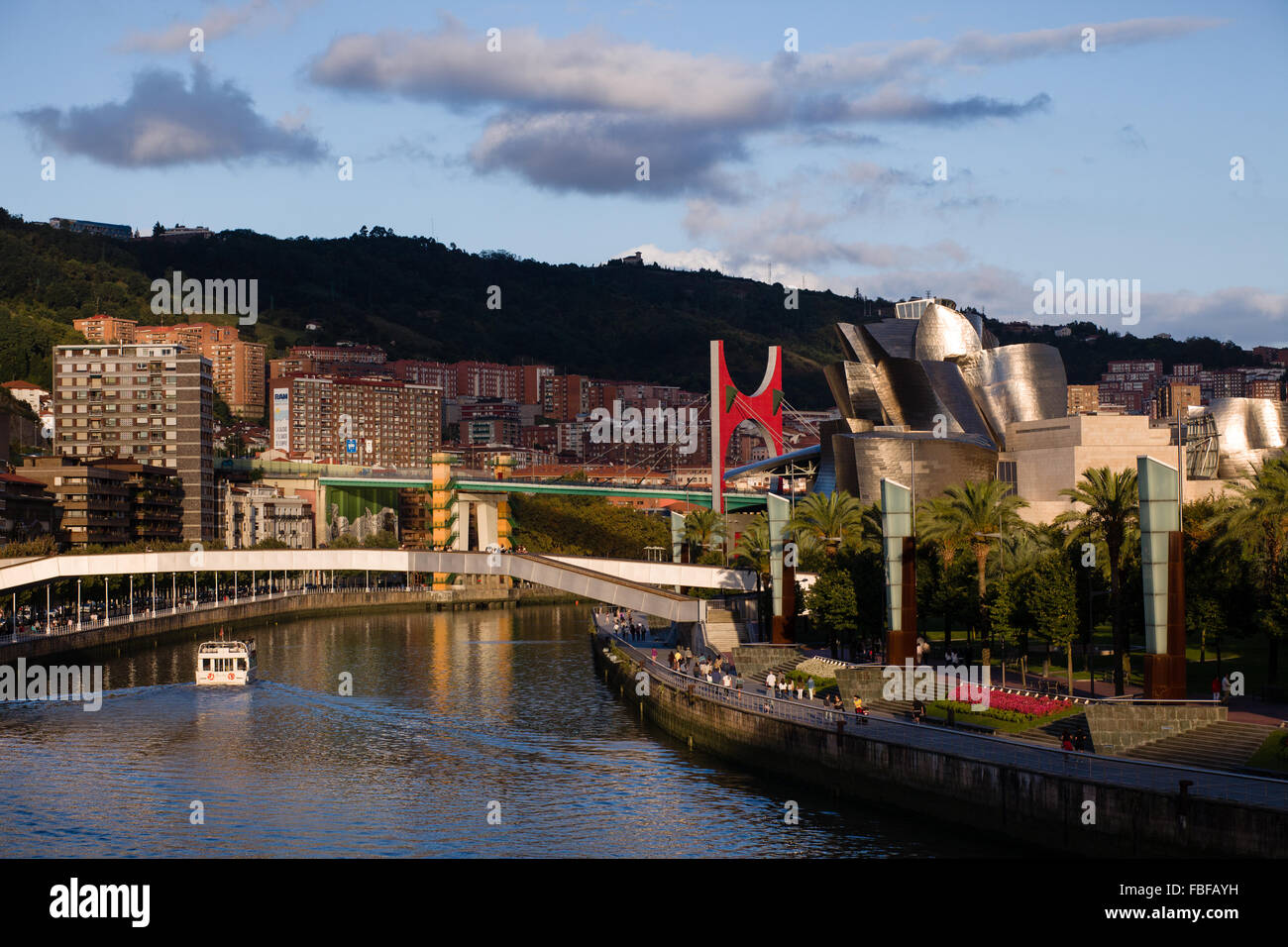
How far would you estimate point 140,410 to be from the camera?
119 meters

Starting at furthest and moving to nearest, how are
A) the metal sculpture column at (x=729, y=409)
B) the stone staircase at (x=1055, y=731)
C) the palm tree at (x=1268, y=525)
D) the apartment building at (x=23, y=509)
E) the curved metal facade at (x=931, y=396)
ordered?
the apartment building at (x=23, y=509) < the metal sculpture column at (x=729, y=409) < the curved metal facade at (x=931, y=396) < the palm tree at (x=1268, y=525) < the stone staircase at (x=1055, y=731)

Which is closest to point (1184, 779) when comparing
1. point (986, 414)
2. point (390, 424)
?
point (986, 414)

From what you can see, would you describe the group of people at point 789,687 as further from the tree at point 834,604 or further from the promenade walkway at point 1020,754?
the tree at point 834,604

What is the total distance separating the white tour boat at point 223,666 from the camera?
51.0m

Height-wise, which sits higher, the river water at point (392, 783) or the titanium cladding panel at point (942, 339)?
the titanium cladding panel at point (942, 339)

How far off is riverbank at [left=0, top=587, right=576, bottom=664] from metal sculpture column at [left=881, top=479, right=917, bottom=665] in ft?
115

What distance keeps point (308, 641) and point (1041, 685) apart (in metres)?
44.5

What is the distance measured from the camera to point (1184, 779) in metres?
→ 23.6

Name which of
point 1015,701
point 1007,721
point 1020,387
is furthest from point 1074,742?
point 1020,387

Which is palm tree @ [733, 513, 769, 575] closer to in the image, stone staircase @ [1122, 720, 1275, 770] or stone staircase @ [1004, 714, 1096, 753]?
stone staircase @ [1004, 714, 1096, 753]

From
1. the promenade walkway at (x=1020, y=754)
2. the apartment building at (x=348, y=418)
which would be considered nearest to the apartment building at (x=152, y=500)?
the apartment building at (x=348, y=418)

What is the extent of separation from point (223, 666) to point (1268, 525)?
3309cm

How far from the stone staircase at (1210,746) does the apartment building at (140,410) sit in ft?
325
